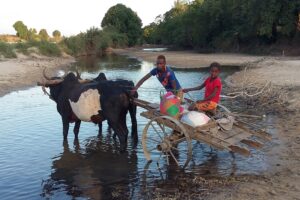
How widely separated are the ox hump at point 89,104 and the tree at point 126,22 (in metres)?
74.0

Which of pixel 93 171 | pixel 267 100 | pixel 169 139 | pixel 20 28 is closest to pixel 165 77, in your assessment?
pixel 169 139

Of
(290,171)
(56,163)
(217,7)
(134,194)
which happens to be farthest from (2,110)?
(217,7)

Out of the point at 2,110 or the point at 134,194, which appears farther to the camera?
the point at 2,110

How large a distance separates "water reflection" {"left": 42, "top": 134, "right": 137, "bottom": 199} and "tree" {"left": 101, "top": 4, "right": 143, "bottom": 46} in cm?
7403

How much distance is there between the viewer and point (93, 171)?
24.2ft

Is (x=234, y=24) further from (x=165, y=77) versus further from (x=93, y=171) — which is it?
(x=93, y=171)

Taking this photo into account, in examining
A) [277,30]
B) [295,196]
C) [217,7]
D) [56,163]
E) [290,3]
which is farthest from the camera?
[217,7]

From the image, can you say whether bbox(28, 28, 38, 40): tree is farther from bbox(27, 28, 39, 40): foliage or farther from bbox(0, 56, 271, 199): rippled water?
bbox(0, 56, 271, 199): rippled water

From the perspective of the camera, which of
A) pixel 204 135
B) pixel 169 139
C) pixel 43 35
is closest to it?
pixel 204 135

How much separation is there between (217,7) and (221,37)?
3.85 m

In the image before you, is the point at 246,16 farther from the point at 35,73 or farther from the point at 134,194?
the point at 134,194

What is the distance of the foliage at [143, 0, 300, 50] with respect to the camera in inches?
1507

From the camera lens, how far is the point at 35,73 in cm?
2445

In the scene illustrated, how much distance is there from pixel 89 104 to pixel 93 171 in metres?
1.59
